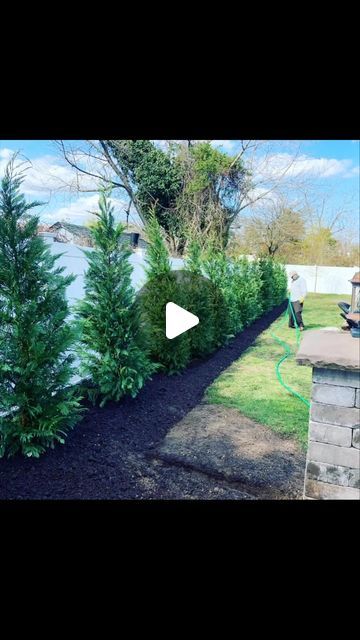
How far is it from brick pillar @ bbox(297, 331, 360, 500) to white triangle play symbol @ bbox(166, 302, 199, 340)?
1.49 metres

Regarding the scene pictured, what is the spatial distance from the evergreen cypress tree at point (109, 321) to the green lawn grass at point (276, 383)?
64 centimetres

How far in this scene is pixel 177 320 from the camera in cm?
285

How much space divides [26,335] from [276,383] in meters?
1.52

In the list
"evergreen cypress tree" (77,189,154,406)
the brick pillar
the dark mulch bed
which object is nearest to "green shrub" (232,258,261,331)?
"evergreen cypress tree" (77,189,154,406)

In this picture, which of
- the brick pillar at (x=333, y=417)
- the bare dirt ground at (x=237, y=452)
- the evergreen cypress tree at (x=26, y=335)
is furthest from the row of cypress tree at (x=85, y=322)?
the brick pillar at (x=333, y=417)

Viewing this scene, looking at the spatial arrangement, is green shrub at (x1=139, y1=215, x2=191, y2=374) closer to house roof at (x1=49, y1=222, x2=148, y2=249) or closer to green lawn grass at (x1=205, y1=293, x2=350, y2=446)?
house roof at (x1=49, y1=222, x2=148, y2=249)

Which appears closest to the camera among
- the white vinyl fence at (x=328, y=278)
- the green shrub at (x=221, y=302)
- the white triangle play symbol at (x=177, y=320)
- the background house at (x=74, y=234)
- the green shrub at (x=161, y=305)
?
the white vinyl fence at (x=328, y=278)

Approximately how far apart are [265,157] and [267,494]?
150cm

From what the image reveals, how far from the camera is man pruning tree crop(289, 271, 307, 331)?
182cm

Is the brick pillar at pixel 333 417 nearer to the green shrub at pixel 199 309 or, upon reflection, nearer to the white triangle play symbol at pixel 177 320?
the white triangle play symbol at pixel 177 320

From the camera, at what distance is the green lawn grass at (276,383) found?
69.2 inches

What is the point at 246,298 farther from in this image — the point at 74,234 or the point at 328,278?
the point at 328,278

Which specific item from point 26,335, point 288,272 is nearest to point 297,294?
point 288,272

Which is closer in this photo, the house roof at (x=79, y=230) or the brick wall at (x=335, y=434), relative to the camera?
the brick wall at (x=335, y=434)
